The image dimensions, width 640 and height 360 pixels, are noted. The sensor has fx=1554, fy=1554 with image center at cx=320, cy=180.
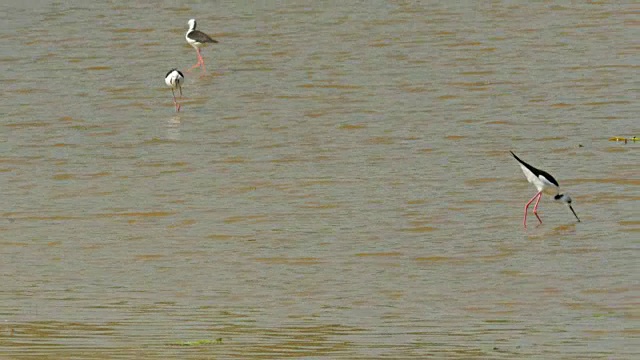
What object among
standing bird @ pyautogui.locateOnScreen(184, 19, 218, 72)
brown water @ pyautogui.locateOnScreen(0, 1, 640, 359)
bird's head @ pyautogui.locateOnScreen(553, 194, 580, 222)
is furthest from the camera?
standing bird @ pyautogui.locateOnScreen(184, 19, 218, 72)

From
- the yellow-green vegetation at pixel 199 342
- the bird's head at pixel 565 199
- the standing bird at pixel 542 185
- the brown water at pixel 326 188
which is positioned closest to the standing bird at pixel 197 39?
the brown water at pixel 326 188

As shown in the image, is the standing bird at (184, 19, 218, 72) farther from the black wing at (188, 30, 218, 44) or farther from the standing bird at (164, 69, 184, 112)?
the standing bird at (164, 69, 184, 112)

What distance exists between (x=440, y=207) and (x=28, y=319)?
163 inches

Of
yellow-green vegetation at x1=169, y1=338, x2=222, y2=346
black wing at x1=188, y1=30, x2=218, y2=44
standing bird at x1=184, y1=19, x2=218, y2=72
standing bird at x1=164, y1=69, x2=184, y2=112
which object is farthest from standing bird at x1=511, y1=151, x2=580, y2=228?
black wing at x1=188, y1=30, x2=218, y2=44

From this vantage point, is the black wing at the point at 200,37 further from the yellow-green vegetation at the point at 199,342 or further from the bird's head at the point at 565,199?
the yellow-green vegetation at the point at 199,342

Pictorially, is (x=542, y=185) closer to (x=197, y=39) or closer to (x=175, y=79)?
(x=175, y=79)

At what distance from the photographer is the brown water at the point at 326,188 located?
7945 mm

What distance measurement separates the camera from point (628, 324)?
778 cm

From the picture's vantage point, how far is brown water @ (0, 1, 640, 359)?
795cm

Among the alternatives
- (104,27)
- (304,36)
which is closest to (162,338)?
(304,36)

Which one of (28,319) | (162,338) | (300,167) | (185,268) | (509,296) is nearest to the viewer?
(162,338)

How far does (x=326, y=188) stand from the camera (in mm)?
12391

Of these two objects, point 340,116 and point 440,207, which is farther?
point 340,116

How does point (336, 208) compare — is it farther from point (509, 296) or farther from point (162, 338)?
point (162, 338)
